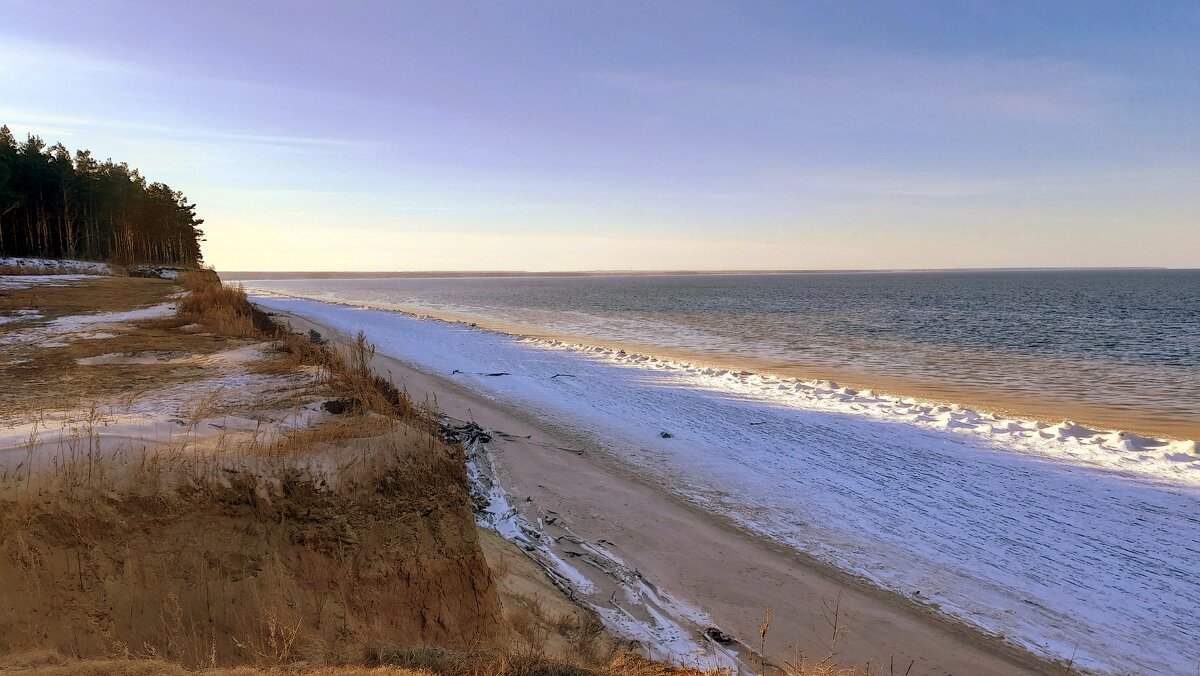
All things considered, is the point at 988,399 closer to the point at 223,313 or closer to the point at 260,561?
the point at 260,561

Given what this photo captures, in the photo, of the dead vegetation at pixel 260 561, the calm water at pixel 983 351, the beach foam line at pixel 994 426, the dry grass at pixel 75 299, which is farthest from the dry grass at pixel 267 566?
the calm water at pixel 983 351

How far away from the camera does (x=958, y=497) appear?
9.31 m

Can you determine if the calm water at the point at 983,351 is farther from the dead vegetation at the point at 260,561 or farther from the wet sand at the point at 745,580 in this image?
the dead vegetation at the point at 260,561

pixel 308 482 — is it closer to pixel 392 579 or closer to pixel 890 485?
pixel 392 579

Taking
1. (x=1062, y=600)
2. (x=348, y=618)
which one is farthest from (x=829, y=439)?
(x=348, y=618)

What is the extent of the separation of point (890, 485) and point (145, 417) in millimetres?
10452

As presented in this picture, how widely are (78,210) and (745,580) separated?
6655 centimetres

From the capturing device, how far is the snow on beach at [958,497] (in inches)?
251

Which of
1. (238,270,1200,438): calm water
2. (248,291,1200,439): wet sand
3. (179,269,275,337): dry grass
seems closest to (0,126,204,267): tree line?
(179,269,275,337): dry grass

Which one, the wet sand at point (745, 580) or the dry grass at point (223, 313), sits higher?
the dry grass at point (223, 313)

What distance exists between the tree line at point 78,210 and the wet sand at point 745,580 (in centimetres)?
4911

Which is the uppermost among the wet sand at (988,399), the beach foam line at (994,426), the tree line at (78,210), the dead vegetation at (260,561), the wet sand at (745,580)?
the tree line at (78,210)

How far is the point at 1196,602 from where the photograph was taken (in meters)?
6.43

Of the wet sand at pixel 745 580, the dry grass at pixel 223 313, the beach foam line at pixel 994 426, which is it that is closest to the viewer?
the wet sand at pixel 745 580
